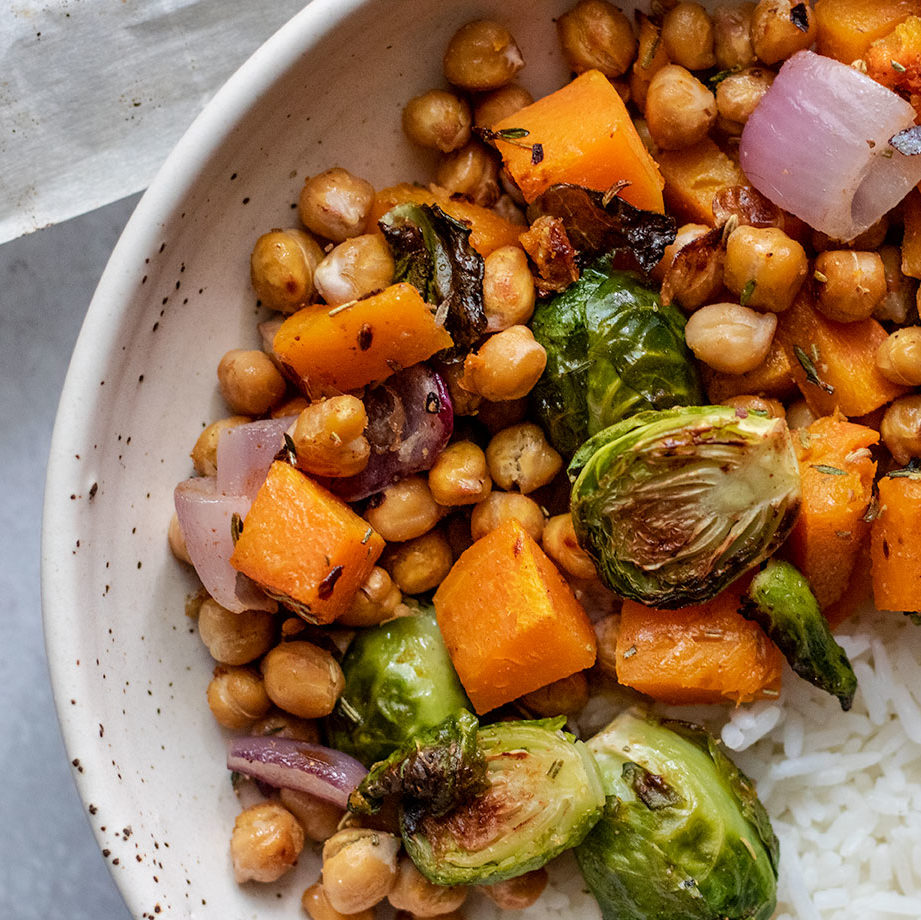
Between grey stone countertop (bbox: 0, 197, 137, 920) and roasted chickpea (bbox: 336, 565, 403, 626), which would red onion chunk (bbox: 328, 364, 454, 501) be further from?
grey stone countertop (bbox: 0, 197, 137, 920)

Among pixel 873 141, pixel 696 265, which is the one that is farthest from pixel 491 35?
pixel 873 141

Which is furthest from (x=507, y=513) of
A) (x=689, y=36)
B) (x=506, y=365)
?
(x=689, y=36)

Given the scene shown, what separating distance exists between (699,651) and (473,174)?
1.21 meters

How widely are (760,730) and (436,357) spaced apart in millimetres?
1125

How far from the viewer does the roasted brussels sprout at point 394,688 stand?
8.40ft

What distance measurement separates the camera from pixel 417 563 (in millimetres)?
2582

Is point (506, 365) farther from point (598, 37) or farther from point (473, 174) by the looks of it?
point (598, 37)

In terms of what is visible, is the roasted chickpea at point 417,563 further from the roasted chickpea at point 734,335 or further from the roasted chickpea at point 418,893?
the roasted chickpea at point 734,335

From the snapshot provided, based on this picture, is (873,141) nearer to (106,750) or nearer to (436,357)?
(436,357)

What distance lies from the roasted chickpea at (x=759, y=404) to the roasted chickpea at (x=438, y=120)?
0.88 metres

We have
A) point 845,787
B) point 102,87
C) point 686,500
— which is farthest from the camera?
point 102,87

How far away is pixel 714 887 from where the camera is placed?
2439 mm

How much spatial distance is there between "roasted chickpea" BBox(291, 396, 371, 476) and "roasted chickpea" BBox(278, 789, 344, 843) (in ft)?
2.57

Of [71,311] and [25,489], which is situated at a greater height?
[71,311]
